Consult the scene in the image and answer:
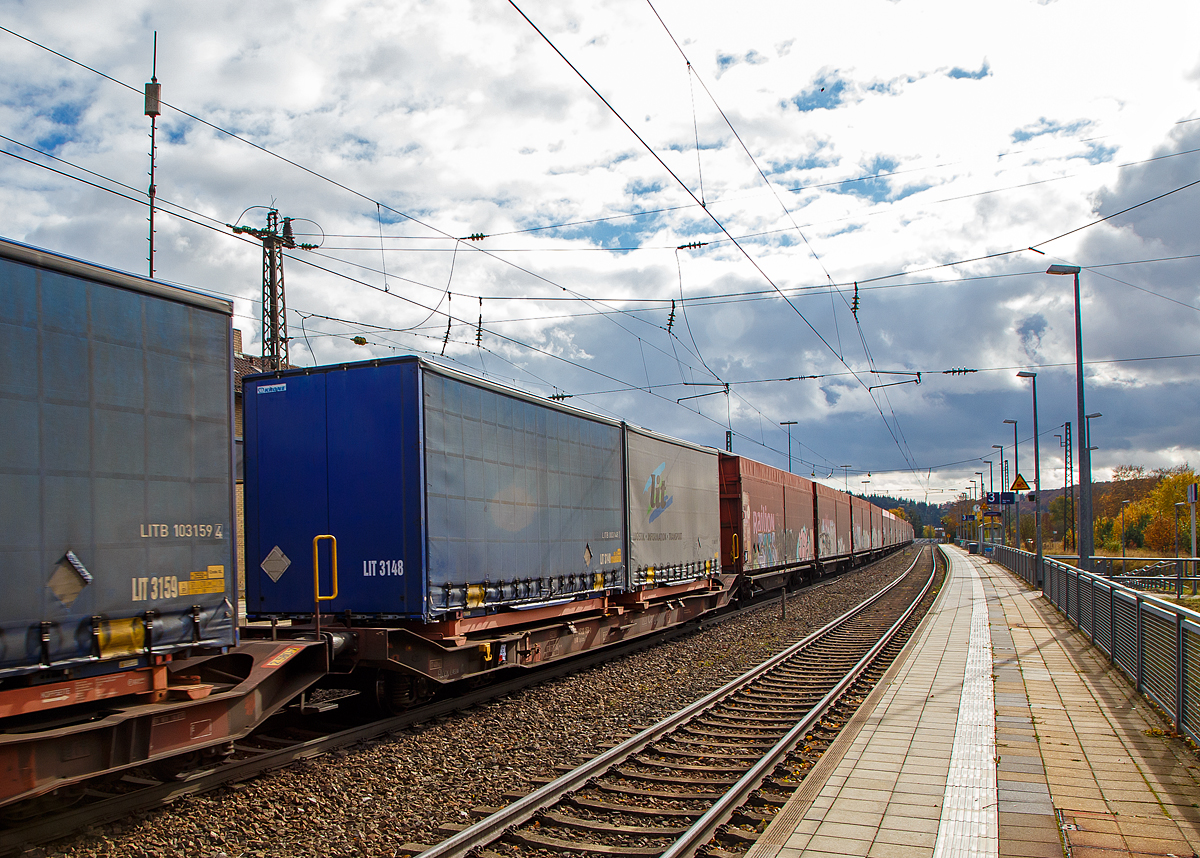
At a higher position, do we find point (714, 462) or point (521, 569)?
point (714, 462)

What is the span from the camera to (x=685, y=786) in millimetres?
6805

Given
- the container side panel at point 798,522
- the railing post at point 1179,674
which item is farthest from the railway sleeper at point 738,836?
the container side panel at point 798,522

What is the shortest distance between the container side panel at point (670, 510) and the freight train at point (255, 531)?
0.32 feet

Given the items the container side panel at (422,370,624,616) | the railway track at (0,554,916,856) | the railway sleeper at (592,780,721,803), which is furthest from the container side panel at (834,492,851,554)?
the railway sleeper at (592,780,721,803)

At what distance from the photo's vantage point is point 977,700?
30.6 feet

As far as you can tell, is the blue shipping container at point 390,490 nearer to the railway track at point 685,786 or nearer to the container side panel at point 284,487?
the container side panel at point 284,487

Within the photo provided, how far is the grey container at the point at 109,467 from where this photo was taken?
4.79m

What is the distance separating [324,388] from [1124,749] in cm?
827

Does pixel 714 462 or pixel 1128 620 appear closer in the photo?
pixel 1128 620

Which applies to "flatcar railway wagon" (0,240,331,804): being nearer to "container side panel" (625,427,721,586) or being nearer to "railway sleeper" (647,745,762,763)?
"railway sleeper" (647,745,762,763)

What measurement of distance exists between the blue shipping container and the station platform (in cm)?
405

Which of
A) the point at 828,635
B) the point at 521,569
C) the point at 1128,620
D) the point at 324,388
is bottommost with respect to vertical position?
the point at 828,635

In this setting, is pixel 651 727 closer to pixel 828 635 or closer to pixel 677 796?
pixel 677 796

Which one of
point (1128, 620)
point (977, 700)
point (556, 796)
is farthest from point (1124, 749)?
point (556, 796)
